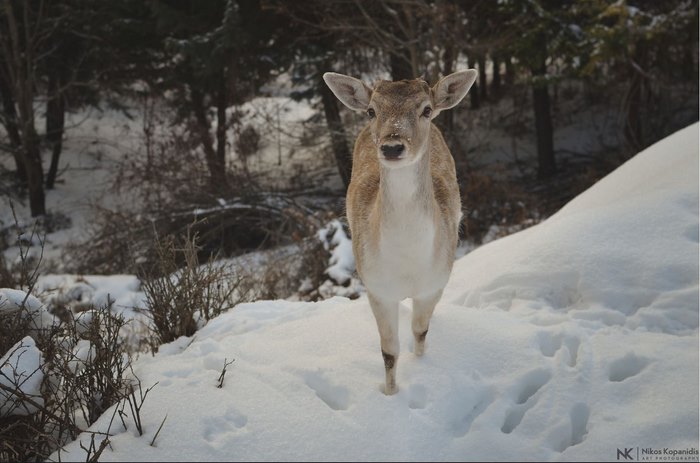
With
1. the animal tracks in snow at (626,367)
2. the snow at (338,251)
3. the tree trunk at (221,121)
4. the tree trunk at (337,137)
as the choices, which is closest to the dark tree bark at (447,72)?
the tree trunk at (337,137)

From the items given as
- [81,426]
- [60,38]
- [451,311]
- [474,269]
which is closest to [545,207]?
[474,269]

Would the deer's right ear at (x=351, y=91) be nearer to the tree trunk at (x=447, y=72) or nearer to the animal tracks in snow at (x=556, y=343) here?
the animal tracks in snow at (x=556, y=343)

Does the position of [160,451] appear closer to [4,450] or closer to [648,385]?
[4,450]

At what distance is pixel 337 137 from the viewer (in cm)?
1303

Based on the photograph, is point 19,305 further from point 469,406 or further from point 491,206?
point 491,206

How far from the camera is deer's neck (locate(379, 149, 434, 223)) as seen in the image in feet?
10.5

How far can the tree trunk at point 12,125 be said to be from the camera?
1591 centimetres

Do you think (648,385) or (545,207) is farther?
(545,207)

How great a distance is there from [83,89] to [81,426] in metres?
16.2

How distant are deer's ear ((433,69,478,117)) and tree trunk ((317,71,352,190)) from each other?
856cm

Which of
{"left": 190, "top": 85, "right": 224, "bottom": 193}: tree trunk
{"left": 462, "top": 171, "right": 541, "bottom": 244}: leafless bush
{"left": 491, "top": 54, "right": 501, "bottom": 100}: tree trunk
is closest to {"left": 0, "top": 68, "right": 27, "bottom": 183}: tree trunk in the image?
{"left": 190, "top": 85, "right": 224, "bottom": 193}: tree trunk

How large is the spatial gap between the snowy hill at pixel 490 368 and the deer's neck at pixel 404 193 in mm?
1020

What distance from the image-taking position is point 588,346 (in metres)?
3.63

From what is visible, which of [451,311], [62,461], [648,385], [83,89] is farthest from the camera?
[83,89]
